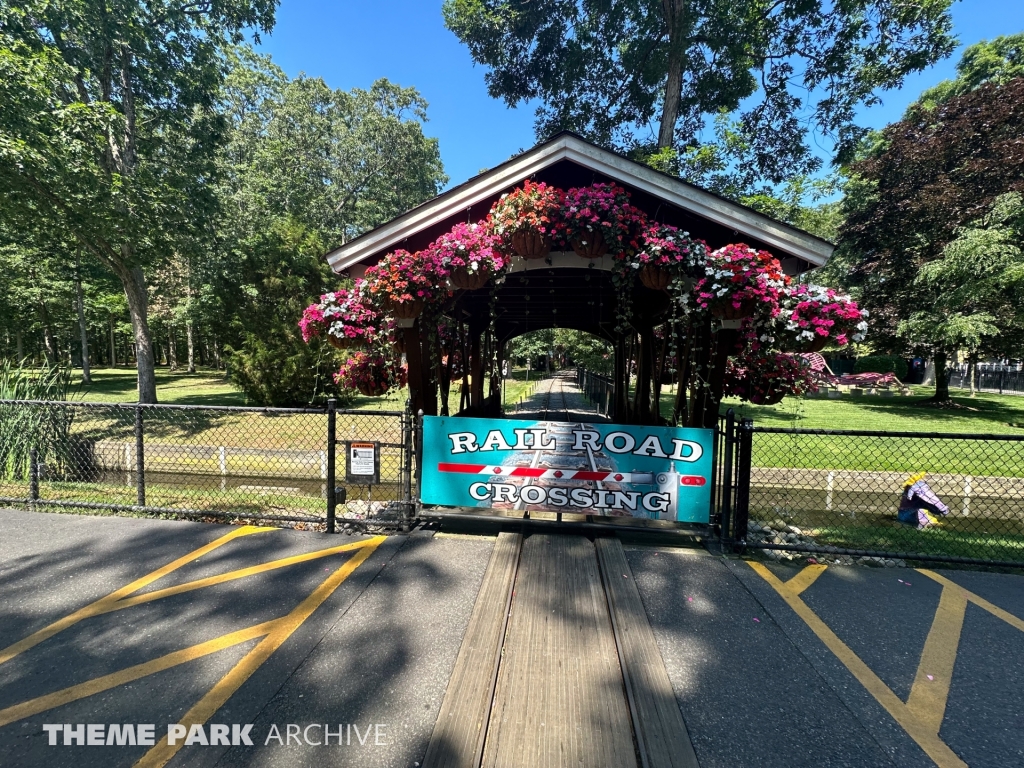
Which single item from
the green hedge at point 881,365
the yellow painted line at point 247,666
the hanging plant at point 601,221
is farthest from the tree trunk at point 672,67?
the green hedge at point 881,365

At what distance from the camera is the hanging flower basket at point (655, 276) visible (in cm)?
408

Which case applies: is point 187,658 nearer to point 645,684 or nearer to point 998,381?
point 645,684

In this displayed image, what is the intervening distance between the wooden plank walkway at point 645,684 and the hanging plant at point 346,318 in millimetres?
3302

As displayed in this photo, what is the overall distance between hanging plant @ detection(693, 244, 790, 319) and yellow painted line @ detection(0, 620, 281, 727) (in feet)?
13.9

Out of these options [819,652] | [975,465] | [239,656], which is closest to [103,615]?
[239,656]

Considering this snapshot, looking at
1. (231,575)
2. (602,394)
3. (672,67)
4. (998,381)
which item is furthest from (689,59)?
(998,381)

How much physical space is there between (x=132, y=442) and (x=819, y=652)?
12162 mm

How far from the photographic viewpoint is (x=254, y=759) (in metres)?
1.91

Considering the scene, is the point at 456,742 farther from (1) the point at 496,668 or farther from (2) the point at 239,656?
(2) the point at 239,656

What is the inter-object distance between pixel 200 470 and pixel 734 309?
32.0ft

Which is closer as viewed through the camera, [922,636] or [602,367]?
[922,636]

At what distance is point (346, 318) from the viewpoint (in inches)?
182

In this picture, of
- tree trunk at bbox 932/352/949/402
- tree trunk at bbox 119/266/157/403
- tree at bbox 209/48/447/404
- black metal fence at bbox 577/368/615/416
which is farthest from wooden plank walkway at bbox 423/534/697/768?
tree trunk at bbox 932/352/949/402

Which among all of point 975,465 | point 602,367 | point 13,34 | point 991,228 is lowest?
point 975,465
